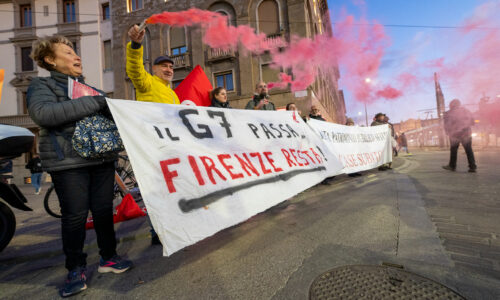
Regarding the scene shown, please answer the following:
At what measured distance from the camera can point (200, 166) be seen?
1.94 m

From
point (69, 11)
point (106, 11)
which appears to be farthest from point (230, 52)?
point (69, 11)

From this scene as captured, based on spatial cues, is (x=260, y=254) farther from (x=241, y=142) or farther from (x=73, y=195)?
(x=73, y=195)

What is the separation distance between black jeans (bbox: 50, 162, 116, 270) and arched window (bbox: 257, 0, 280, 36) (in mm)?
15297

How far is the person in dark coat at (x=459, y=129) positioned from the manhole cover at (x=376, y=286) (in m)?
6.10

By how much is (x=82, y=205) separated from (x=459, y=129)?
784cm

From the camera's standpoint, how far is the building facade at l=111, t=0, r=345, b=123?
563 inches

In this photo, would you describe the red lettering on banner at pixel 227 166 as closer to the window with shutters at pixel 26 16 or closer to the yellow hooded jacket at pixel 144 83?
the yellow hooded jacket at pixel 144 83

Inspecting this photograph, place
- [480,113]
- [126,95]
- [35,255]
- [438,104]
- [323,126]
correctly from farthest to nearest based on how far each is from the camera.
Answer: [438,104] → [126,95] → [480,113] → [323,126] → [35,255]

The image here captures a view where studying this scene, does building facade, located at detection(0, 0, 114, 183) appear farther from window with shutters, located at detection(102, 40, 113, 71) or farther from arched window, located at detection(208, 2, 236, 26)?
arched window, located at detection(208, 2, 236, 26)

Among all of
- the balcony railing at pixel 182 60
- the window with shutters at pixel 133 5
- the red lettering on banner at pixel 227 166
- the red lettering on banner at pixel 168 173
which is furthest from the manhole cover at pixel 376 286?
the window with shutters at pixel 133 5

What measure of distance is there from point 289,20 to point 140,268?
A: 15575 mm

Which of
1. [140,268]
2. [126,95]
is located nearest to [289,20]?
[126,95]

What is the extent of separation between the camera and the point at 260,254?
202 cm

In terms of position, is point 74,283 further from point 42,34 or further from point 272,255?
point 42,34
